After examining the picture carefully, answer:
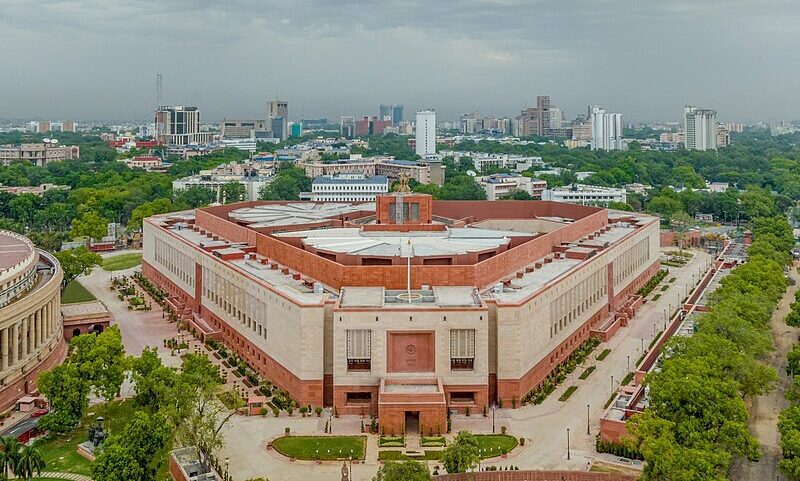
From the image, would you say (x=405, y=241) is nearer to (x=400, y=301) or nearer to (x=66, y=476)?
(x=400, y=301)

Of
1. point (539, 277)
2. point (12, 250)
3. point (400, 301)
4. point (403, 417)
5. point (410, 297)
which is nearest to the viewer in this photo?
point (403, 417)

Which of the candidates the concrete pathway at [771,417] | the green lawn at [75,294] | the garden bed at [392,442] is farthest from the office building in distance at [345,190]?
the garden bed at [392,442]

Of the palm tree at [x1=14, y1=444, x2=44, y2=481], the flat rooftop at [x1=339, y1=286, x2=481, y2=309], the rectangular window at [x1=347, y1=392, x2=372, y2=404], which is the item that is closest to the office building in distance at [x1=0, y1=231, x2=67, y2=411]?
the palm tree at [x1=14, y1=444, x2=44, y2=481]

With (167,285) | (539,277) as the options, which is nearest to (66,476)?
(539,277)

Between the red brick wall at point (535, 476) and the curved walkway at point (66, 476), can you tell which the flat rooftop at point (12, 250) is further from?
the red brick wall at point (535, 476)

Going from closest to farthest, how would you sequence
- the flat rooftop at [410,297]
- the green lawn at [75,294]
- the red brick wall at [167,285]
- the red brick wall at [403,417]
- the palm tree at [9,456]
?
the palm tree at [9,456], the red brick wall at [403,417], the flat rooftop at [410,297], the red brick wall at [167,285], the green lawn at [75,294]

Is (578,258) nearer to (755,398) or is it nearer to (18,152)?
(755,398)

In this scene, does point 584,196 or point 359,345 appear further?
point 584,196
